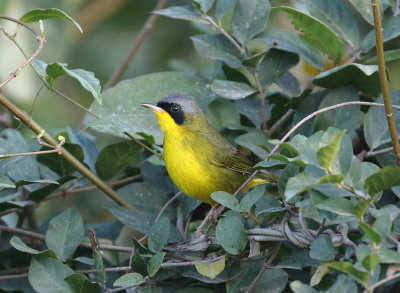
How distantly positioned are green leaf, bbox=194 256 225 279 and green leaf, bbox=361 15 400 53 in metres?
1.06

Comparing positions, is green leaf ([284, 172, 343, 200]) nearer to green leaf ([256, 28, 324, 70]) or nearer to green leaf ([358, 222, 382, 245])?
green leaf ([358, 222, 382, 245])

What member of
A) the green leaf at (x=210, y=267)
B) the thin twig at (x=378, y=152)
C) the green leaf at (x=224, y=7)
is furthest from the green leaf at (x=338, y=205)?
the green leaf at (x=224, y=7)

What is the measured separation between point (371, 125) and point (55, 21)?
2127 mm

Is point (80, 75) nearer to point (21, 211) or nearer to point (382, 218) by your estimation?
point (21, 211)

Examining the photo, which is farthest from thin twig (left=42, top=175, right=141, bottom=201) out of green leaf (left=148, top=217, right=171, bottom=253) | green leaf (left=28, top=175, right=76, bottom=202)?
green leaf (left=148, top=217, right=171, bottom=253)

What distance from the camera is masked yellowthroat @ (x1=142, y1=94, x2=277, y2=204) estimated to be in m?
2.84

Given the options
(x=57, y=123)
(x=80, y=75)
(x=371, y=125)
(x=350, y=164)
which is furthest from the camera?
(x=57, y=123)

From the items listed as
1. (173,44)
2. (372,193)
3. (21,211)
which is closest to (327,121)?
(372,193)

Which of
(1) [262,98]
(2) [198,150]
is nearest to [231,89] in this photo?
(1) [262,98]

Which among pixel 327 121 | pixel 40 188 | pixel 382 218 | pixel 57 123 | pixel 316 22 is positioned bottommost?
pixel 57 123

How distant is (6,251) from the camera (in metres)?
2.36

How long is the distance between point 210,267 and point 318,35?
101 centimetres

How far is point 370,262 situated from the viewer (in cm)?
139

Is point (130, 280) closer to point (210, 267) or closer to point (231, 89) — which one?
point (210, 267)
